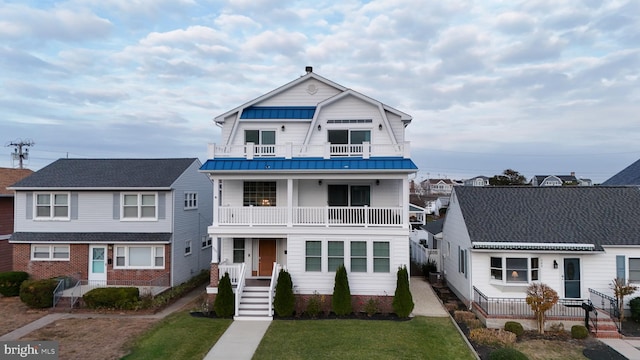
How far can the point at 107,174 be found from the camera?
74.3 ft

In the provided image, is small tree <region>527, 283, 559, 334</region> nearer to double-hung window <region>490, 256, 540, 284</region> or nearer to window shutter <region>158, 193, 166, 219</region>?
double-hung window <region>490, 256, 540, 284</region>

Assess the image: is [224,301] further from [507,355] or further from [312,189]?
[507,355]

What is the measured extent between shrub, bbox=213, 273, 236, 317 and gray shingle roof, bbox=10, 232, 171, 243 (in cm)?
613

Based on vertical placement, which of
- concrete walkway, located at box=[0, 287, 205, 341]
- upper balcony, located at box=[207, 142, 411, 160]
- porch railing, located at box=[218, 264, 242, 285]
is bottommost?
concrete walkway, located at box=[0, 287, 205, 341]

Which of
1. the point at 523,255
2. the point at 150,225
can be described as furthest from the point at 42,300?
the point at 523,255

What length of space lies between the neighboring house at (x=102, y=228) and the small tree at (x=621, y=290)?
20.3 metres

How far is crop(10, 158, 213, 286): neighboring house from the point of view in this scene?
69.4 ft

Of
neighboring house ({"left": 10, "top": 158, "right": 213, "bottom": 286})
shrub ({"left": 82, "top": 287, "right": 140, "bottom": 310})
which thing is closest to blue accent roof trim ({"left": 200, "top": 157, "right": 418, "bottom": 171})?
neighboring house ({"left": 10, "top": 158, "right": 213, "bottom": 286})

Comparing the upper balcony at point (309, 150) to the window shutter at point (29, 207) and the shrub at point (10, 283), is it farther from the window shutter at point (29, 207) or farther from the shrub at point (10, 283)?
the shrub at point (10, 283)

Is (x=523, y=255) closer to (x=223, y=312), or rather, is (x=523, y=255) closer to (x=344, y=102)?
(x=344, y=102)

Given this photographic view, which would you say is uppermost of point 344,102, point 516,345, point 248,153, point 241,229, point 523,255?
point 344,102

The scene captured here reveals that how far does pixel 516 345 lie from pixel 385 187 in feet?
28.2

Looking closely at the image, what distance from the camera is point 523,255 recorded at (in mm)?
16859

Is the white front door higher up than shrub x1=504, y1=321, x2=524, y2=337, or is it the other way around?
the white front door
